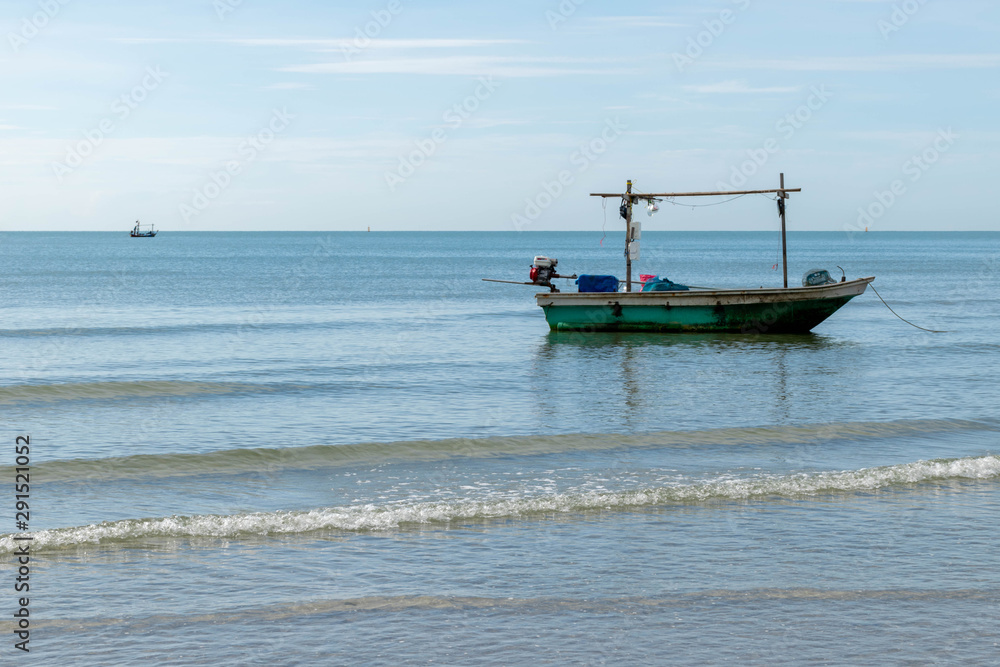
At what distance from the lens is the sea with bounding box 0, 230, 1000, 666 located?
23.4 ft

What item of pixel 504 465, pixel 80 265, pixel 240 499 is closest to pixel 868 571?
pixel 504 465

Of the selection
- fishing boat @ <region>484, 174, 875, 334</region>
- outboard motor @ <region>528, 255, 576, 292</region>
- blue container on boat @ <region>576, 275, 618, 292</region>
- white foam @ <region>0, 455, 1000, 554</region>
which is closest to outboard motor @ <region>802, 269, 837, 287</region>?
fishing boat @ <region>484, 174, 875, 334</region>

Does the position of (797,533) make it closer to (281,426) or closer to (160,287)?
(281,426)

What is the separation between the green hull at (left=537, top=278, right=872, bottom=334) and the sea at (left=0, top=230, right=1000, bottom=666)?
6.73ft

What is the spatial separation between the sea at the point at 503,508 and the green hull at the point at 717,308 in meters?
2.05

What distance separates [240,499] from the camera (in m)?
11.9

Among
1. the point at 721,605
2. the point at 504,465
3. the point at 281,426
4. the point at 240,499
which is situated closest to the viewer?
the point at 721,605

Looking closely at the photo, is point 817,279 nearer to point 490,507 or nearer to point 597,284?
point 597,284

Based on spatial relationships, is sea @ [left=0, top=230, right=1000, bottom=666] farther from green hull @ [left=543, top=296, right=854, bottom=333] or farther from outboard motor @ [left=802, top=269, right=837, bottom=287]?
outboard motor @ [left=802, top=269, right=837, bottom=287]

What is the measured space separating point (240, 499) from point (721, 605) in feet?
21.0

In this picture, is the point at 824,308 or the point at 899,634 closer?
the point at 899,634

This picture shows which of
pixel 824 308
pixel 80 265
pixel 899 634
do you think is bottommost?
pixel 899 634

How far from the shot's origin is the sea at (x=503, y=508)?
7.12m

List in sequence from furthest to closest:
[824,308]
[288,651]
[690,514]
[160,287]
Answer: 1. [160,287]
2. [824,308]
3. [690,514]
4. [288,651]
